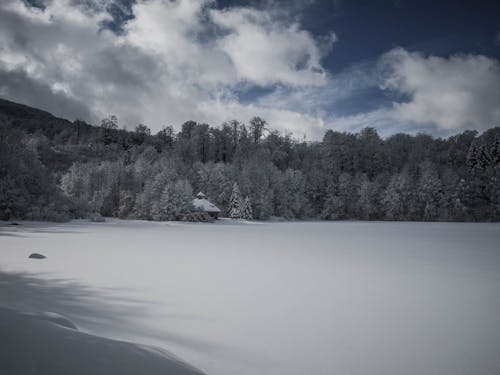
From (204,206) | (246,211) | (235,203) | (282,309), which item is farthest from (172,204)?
(282,309)

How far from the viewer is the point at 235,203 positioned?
129 ft

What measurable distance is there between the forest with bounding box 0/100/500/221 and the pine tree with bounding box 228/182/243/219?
341 millimetres

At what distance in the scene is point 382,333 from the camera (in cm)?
334

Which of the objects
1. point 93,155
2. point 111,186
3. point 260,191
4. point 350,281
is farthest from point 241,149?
point 350,281

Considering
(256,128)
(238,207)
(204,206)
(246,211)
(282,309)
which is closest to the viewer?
(282,309)

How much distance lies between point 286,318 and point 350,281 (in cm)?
256

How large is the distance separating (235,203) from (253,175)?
23.0 ft

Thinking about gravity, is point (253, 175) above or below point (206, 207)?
above

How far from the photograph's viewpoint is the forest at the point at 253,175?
78.4 feet

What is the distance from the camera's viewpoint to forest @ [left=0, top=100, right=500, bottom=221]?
78.4ft

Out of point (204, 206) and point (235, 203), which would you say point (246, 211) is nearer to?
point (235, 203)

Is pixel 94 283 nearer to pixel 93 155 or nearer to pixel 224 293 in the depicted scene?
pixel 224 293

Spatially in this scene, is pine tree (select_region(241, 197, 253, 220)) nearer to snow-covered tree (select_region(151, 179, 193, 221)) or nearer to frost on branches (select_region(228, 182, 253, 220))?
frost on branches (select_region(228, 182, 253, 220))

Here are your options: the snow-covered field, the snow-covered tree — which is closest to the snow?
the snow-covered tree
